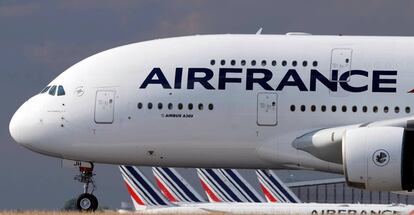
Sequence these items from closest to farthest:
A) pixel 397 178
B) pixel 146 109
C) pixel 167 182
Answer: pixel 397 178 < pixel 146 109 < pixel 167 182

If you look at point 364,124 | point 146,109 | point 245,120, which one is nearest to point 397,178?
point 364,124

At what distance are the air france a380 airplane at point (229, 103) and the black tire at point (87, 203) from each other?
0.05 meters

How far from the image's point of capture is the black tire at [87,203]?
124 feet

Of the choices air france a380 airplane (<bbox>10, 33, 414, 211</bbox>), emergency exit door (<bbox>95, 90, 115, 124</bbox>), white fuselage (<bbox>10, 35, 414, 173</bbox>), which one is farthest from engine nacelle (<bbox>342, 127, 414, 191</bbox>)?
emergency exit door (<bbox>95, 90, 115, 124</bbox>)

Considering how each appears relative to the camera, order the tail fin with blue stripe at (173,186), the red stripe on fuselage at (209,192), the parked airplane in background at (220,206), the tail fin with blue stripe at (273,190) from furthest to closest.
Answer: the tail fin with blue stripe at (273,190), the red stripe on fuselage at (209,192), the tail fin with blue stripe at (173,186), the parked airplane in background at (220,206)

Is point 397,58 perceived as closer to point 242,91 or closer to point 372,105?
point 372,105

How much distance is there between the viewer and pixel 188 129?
37.8m

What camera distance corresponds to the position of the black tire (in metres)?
37.8

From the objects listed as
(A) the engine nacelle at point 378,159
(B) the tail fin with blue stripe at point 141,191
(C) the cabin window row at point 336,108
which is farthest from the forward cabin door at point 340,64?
(B) the tail fin with blue stripe at point 141,191

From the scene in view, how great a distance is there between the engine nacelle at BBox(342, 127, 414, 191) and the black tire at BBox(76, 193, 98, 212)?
21.8ft

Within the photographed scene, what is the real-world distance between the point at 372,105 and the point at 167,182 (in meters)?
50.1

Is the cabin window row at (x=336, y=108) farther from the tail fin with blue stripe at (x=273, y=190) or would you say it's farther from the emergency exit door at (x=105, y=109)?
the tail fin with blue stripe at (x=273, y=190)

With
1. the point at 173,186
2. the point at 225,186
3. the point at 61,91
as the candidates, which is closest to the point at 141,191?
the point at 173,186

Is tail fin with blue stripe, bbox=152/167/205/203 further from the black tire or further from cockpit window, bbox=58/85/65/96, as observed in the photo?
the black tire
